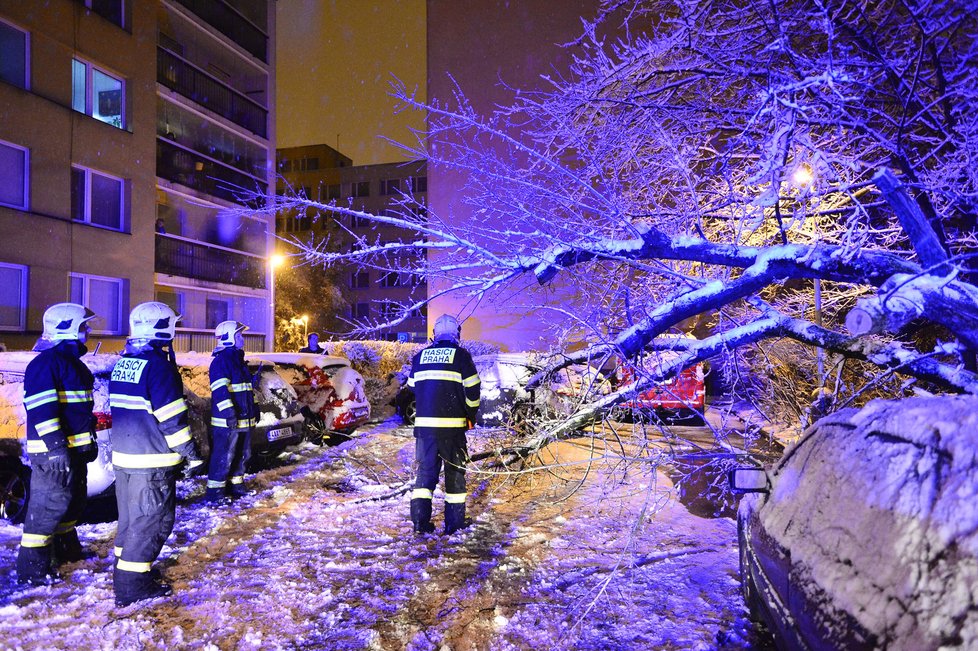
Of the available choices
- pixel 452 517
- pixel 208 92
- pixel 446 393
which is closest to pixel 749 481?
pixel 446 393

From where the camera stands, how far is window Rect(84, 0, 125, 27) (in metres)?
17.1

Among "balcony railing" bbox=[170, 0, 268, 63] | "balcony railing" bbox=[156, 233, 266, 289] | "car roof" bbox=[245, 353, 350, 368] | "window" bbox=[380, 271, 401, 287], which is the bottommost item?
"car roof" bbox=[245, 353, 350, 368]

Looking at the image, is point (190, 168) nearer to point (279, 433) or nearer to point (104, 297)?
point (104, 297)

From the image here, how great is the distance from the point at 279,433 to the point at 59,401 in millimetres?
3627

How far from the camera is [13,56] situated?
48.1 feet

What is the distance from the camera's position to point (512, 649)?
11.9 ft

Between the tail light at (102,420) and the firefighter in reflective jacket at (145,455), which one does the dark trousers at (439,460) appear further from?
the tail light at (102,420)

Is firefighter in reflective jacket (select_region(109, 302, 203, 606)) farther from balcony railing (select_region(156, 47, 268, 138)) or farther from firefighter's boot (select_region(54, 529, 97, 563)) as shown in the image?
balcony railing (select_region(156, 47, 268, 138))

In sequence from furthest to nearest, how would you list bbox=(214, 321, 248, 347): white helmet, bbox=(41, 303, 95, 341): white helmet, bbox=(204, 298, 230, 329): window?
1. bbox=(204, 298, 230, 329): window
2. bbox=(214, 321, 248, 347): white helmet
3. bbox=(41, 303, 95, 341): white helmet

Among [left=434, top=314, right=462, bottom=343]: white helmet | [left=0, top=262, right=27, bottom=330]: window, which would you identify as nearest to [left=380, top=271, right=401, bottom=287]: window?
[left=434, top=314, right=462, bottom=343]: white helmet

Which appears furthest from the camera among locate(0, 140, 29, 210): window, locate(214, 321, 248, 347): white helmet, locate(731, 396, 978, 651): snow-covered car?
locate(0, 140, 29, 210): window

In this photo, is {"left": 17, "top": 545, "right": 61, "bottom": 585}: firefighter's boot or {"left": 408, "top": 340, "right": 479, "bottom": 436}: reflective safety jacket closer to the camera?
{"left": 17, "top": 545, "right": 61, "bottom": 585}: firefighter's boot

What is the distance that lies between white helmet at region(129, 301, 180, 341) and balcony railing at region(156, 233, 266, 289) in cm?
1771

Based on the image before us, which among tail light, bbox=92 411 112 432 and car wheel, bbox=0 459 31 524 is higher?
tail light, bbox=92 411 112 432
